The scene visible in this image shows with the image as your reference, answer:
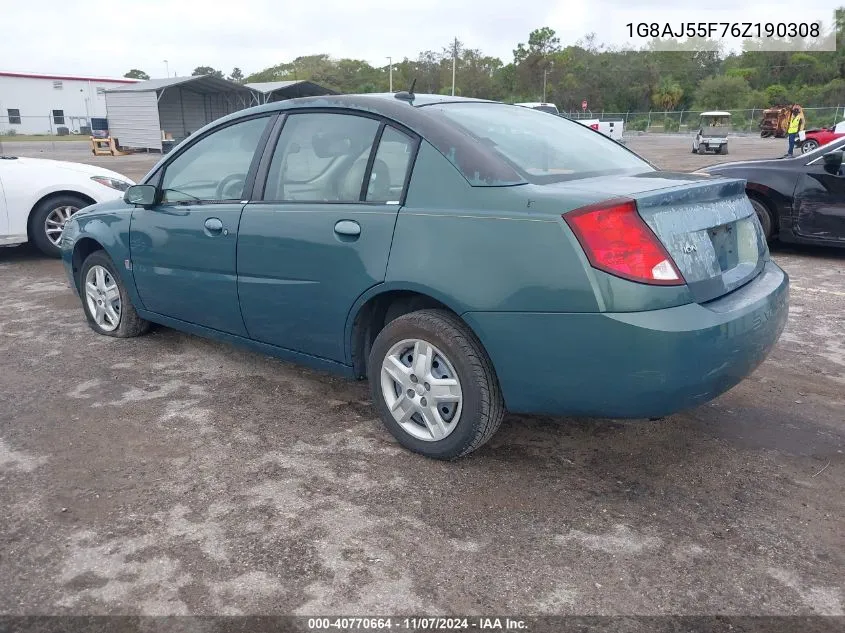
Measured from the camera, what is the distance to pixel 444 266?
9.68 feet

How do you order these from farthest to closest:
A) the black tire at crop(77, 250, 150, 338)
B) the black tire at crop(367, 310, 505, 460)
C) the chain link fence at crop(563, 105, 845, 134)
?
1. the chain link fence at crop(563, 105, 845, 134)
2. the black tire at crop(77, 250, 150, 338)
3. the black tire at crop(367, 310, 505, 460)

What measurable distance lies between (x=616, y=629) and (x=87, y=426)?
8.93 ft

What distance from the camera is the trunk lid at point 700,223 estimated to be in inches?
108

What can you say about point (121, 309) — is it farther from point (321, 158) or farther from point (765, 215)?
point (765, 215)

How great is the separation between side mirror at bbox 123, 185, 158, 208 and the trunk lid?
8.47 feet

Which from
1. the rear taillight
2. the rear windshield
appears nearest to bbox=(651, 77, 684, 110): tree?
the rear windshield

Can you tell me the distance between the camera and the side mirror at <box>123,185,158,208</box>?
435 cm

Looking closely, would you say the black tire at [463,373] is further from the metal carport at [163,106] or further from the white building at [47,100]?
the white building at [47,100]

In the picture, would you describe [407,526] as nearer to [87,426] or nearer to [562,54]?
[87,426]

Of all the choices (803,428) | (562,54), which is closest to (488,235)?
(803,428)

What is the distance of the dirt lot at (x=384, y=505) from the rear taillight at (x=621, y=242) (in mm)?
942

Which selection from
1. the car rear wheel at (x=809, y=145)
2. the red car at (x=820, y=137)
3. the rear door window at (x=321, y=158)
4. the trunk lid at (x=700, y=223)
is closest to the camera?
the trunk lid at (x=700, y=223)

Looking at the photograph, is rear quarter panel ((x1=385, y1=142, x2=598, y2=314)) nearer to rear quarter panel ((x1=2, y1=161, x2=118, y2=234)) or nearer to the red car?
rear quarter panel ((x1=2, y1=161, x2=118, y2=234))

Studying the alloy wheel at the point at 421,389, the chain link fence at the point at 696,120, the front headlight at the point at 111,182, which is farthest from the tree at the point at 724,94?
the alloy wheel at the point at 421,389
